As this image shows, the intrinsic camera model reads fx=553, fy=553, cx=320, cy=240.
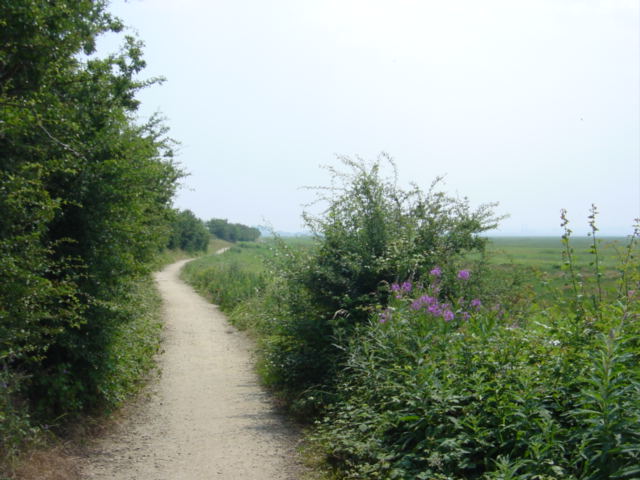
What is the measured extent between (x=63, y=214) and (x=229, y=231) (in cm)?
11180

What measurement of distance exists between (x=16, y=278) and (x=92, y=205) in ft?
6.27

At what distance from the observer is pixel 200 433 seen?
24.1ft

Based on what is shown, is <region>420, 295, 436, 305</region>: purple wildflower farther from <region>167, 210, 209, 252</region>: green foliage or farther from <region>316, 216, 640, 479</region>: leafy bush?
<region>167, 210, 209, 252</region>: green foliage

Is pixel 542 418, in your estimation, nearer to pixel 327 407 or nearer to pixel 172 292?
pixel 327 407

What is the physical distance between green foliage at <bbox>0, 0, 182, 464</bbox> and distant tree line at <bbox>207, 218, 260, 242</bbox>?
95.1 metres

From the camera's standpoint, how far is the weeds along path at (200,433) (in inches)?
239

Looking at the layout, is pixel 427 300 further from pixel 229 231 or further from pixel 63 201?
pixel 229 231

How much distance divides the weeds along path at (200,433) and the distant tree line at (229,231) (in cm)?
9159

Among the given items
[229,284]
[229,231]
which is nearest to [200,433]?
[229,284]

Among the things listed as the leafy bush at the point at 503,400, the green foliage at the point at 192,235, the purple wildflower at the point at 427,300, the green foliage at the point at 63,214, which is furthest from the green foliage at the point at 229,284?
the green foliage at the point at 192,235

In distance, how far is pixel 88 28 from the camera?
8.30m

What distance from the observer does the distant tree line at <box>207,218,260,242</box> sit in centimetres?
11025

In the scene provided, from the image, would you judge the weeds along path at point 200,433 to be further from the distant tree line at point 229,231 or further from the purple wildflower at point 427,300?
the distant tree line at point 229,231

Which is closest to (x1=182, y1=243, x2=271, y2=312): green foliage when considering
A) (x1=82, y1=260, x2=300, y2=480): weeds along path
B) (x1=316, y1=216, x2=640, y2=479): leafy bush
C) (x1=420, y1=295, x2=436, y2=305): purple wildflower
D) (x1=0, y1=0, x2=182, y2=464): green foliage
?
(x1=82, y1=260, x2=300, y2=480): weeds along path
